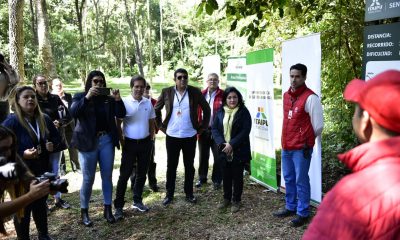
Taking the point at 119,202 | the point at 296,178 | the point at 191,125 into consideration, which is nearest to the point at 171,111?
the point at 191,125

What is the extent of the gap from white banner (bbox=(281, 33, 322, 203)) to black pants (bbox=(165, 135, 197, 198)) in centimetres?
172

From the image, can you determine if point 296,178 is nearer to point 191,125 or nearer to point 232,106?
point 232,106

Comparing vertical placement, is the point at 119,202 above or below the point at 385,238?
below

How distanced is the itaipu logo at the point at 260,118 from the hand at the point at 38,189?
4202 mm

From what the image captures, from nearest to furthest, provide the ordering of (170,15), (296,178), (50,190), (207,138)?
(50,190) → (296,178) → (207,138) → (170,15)

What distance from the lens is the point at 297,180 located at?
486 cm

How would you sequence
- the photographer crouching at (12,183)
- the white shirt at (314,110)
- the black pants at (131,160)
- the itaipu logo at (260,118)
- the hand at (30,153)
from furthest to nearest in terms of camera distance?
1. the itaipu logo at (260,118)
2. the black pants at (131,160)
3. the white shirt at (314,110)
4. the hand at (30,153)
5. the photographer crouching at (12,183)

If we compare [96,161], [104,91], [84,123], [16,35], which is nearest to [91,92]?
[104,91]

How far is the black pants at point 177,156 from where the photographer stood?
5.65 m

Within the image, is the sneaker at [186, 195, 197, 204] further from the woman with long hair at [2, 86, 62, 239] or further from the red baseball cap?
the red baseball cap

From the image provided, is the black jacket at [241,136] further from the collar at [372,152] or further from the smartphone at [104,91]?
the collar at [372,152]

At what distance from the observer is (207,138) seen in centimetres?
670

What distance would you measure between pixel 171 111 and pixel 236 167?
124cm

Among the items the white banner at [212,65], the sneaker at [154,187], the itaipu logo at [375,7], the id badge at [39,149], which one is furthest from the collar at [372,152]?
the white banner at [212,65]
